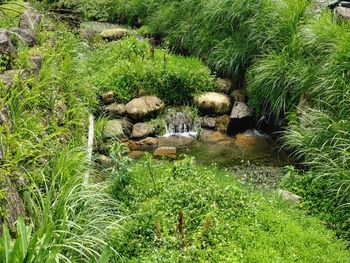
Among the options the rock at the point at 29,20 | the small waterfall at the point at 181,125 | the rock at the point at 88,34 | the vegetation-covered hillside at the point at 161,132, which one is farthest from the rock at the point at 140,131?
the rock at the point at 88,34

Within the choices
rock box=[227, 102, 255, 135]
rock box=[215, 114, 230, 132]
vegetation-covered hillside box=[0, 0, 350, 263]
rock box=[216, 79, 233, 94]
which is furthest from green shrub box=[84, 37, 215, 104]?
rock box=[227, 102, 255, 135]

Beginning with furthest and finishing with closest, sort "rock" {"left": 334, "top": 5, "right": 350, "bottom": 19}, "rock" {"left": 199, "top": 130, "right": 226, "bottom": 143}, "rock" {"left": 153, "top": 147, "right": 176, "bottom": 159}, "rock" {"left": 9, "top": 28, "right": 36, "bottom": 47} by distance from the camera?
"rock" {"left": 199, "top": 130, "right": 226, "bottom": 143} → "rock" {"left": 334, "top": 5, "right": 350, "bottom": 19} → "rock" {"left": 153, "top": 147, "right": 176, "bottom": 159} → "rock" {"left": 9, "top": 28, "right": 36, "bottom": 47}

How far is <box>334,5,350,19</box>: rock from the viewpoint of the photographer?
26.2 feet

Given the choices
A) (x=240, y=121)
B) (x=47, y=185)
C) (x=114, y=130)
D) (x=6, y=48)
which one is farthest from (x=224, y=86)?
(x=47, y=185)

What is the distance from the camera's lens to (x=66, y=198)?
4.34 metres

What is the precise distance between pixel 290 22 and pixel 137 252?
213 inches

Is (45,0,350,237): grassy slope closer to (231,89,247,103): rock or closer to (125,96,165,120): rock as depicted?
(231,89,247,103): rock

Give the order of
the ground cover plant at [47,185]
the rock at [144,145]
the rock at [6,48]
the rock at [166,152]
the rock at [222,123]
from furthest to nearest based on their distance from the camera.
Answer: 1. the rock at [222,123]
2. the rock at [144,145]
3. the rock at [166,152]
4. the rock at [6,48]
5. the ground cover plant at [47,185]

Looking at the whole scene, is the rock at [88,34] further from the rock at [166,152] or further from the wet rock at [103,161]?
the wet rock at [103,161]

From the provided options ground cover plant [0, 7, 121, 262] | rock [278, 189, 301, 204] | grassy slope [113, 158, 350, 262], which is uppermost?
ground cover plant [0, 7, 121, 262]

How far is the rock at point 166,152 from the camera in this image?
25.5 ft

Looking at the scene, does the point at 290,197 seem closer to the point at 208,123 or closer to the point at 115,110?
the point at 208,123

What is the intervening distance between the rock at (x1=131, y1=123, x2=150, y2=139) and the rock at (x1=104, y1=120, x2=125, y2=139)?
0.24m

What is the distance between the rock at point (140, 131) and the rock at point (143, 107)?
237mm
